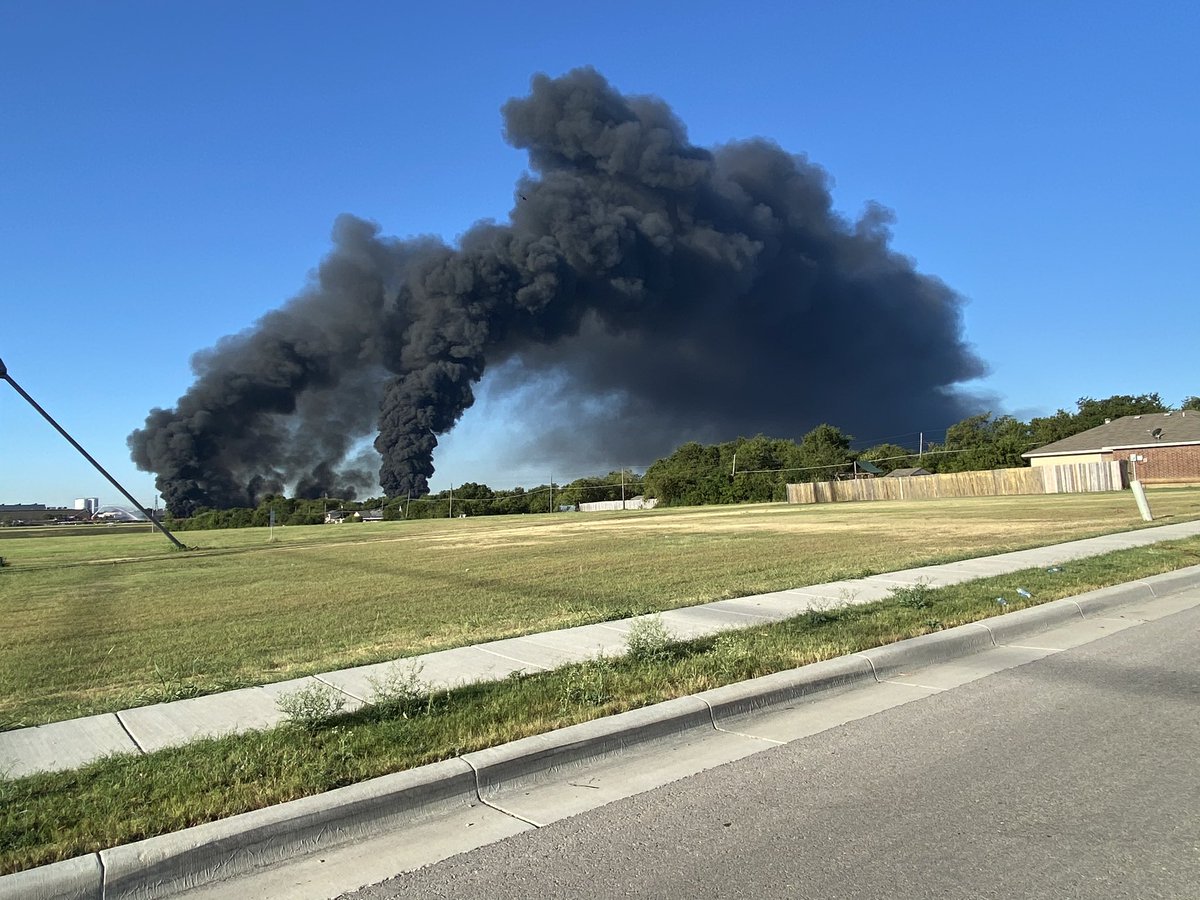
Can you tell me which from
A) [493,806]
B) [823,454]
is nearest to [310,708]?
[493,806]

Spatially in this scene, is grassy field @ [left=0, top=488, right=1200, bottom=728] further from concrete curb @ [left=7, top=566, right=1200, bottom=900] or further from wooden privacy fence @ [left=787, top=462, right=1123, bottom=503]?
wooden privacy fence @ [left=787, top=462, right=1123, bottom=503]

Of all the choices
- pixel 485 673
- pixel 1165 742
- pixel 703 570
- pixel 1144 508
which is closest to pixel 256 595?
pixel 703 570

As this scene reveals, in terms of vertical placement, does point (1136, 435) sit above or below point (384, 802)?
above

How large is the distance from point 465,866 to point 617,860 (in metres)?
0.60

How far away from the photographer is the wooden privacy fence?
47.9 metres

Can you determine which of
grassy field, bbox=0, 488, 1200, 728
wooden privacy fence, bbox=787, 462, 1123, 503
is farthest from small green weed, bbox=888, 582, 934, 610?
wooden privacy fence, bbox=787, 462, 1123, 503

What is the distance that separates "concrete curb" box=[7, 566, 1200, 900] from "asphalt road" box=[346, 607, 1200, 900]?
53 cm

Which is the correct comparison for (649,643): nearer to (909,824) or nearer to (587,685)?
(587,685)

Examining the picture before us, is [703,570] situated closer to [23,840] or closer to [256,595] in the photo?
[256,595]

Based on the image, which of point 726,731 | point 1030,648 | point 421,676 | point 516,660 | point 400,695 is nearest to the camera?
point 726,731

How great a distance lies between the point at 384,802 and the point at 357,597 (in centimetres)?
921

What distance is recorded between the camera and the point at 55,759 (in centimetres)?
457

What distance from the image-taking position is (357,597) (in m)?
12.6

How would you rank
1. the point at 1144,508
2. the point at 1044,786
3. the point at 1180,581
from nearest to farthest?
the point at 1044,786 < the point at 1180,581 < the point at 1144,508
